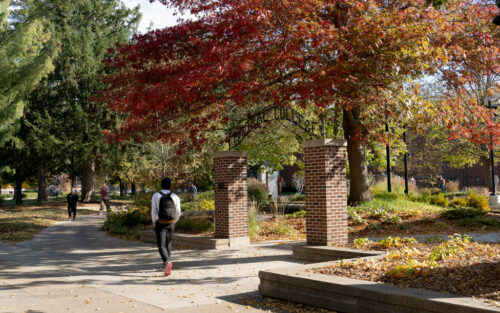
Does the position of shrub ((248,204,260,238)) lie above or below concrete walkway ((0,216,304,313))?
above

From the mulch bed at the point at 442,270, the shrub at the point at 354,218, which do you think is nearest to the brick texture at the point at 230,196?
the shrub at the point at 354,218

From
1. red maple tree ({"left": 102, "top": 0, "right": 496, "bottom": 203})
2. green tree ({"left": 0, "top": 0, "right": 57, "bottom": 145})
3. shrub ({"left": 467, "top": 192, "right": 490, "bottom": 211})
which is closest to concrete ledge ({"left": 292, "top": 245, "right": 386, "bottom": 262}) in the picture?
red maple tree ({"left": 102, "top": 0, "right": 496, "bottom": 203})

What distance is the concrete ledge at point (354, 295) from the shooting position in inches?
202

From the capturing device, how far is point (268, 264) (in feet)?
32.1

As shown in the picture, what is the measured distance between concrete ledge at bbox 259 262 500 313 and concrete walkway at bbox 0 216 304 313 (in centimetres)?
58

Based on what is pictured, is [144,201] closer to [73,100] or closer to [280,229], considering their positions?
[280,229]

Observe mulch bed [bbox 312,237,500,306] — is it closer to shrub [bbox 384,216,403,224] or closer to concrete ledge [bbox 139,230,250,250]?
concrete ledge [bbox 139,230,250,250]

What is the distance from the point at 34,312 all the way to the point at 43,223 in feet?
52.2

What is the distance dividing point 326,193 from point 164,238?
357 centimetres

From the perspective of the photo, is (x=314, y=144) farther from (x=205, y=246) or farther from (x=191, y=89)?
(x=205, y=246)

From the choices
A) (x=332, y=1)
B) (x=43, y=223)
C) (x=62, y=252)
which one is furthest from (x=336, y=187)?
(x=43, y=223)

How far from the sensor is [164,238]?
30.6ft

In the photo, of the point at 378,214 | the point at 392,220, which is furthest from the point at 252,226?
the point at 392,220

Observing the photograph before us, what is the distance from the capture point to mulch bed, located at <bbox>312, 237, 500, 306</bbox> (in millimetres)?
5723
